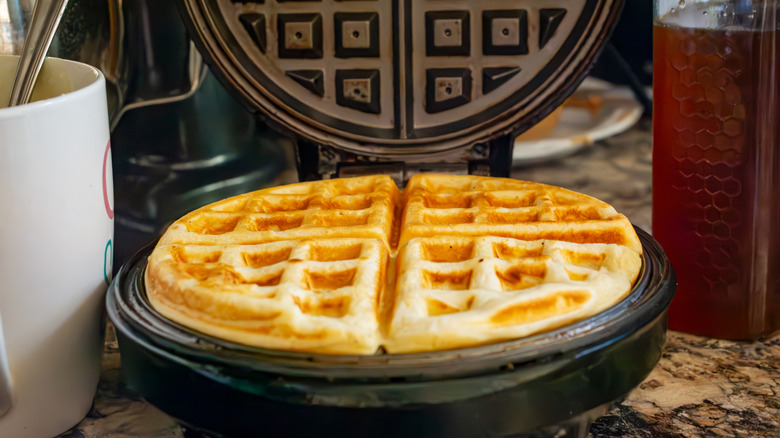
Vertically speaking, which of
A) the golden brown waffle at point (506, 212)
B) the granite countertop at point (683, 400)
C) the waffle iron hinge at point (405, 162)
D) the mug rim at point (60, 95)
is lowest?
the granite countertop at point (683, 400)

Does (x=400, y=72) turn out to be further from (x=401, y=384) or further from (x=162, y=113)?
(x=401, y=384)

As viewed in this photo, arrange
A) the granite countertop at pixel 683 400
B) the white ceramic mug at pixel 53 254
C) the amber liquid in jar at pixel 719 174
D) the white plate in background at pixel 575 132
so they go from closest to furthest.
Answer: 1. the white ceramic mug at pixel 53 254
2. the granite countertop at pixel 683 400
3. the amber liquid in jar at pixel 719 174
4. the white plate in background at pixel 575 132

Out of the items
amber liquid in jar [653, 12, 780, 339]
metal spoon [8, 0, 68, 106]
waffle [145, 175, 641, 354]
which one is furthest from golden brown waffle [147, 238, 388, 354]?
amber liquid in jar [653, 12, 780, 339]

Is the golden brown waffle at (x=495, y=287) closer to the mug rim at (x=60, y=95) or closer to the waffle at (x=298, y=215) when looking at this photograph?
the waffle at (x=298, y=215)

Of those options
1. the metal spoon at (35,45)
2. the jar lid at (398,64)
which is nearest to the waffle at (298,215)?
the jar lid at (398,64)

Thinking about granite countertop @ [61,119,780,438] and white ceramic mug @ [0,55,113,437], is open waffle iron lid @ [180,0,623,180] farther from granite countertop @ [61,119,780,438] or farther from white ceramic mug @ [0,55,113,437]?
granite countertop @ [61,119,780,438]

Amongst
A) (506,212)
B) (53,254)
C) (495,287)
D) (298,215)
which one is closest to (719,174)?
(506,212)

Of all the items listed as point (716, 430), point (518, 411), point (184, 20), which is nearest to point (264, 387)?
point (518, 411)

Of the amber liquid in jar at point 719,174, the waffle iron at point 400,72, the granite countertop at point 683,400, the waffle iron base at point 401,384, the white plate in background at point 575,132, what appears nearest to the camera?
the waffle iron base at point 401,384
